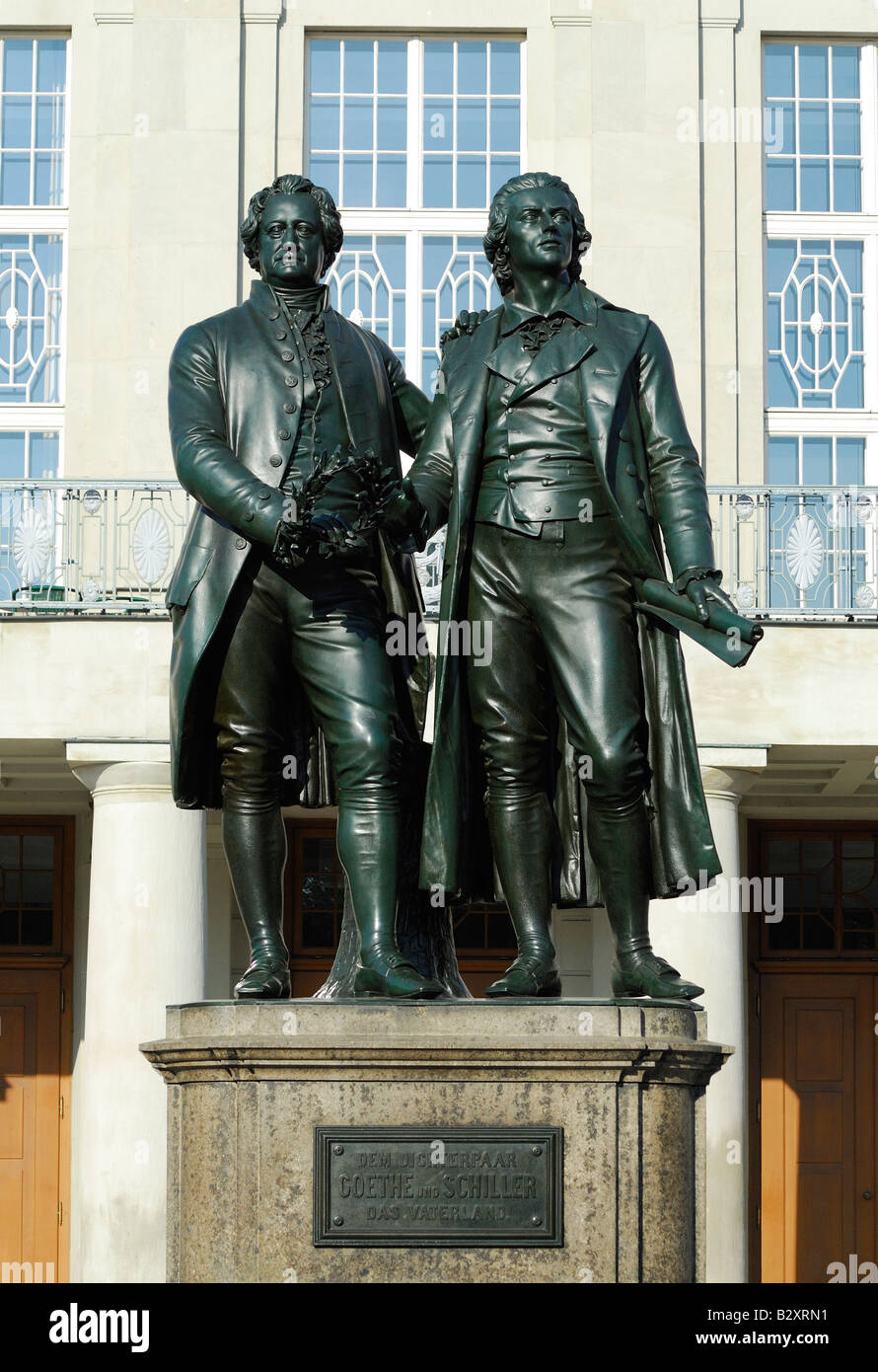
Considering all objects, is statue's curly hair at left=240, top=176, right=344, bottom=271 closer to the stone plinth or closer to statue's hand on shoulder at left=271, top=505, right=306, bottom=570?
statue's hand on shoulder at left=271, top=505, right=306, bottom=570

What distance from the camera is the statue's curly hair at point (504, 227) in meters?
7.95

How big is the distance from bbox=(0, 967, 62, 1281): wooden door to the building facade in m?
0.02

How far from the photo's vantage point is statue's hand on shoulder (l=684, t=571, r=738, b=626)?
7.46 m

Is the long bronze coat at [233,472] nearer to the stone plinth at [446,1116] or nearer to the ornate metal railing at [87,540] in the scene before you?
the stone plinth at [446,1116]

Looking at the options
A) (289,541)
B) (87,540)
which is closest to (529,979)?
(289,541)

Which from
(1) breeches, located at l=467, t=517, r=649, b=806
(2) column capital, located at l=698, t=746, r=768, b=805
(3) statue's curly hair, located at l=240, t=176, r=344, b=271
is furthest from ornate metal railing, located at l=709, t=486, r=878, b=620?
(1) breeches, located at l=467, t=517, r=649, b=806

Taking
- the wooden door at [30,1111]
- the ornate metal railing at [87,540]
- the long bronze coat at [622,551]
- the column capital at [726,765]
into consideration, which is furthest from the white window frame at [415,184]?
the long bronze coat at [622,551]

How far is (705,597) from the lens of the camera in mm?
7488

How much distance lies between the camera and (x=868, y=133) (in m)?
22.6

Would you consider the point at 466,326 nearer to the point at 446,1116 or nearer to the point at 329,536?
the point at 329,536

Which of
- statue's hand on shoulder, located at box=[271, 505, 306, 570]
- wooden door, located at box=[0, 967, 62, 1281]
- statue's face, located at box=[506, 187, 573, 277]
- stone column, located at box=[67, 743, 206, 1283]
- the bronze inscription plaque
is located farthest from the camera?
wooden door, located at box=[0, 967, 62, 1281]

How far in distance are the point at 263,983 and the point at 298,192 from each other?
7.76ft

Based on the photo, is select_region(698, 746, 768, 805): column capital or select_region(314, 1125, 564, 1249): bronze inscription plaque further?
select_region(698, 746, 768, 805): column capital
